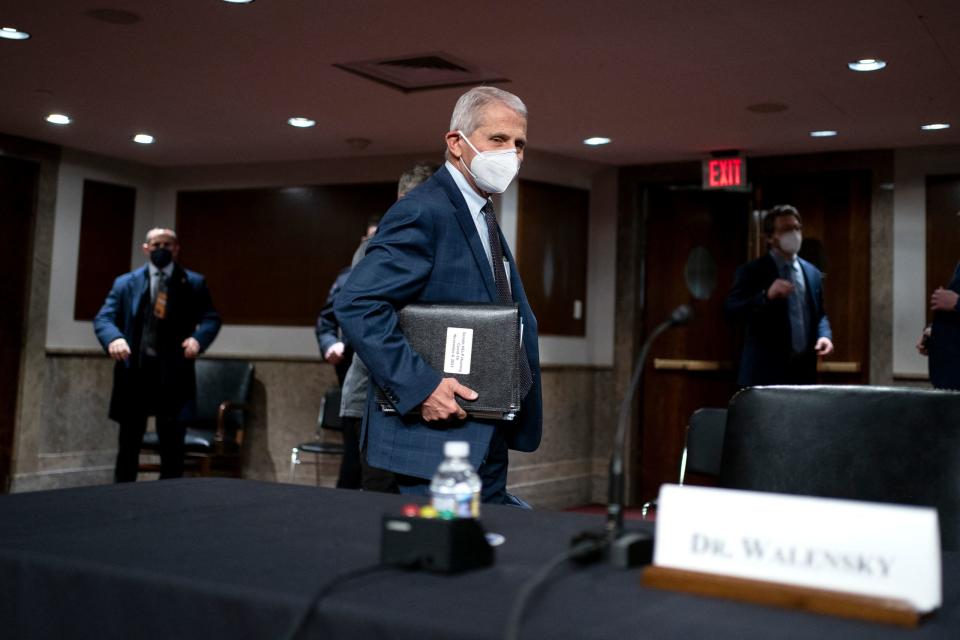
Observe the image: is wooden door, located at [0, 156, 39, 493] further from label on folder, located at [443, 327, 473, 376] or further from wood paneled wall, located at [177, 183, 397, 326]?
label on folder, located at [443, 327, 473, 376]

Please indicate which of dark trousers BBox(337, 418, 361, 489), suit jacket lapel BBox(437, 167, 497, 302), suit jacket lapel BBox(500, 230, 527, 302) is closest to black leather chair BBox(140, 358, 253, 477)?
dark trousers BBox(337, 418, 361, 489)

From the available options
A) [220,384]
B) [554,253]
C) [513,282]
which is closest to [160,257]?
[220,384]

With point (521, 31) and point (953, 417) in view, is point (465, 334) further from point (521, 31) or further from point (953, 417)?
point (521, 31)

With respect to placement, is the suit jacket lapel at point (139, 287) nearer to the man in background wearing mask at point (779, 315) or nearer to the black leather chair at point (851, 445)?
the man in background wearing mask at point (779, 315)

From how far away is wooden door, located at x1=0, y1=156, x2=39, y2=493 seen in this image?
7.07 metres

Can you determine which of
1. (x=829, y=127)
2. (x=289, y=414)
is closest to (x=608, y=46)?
(x=829, y=127)

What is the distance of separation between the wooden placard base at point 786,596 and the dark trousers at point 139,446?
510cm

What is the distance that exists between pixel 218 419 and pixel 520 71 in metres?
3.34

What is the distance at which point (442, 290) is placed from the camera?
88.9 inches

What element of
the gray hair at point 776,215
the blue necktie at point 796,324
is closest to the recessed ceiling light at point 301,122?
the gray hair at point 776,215

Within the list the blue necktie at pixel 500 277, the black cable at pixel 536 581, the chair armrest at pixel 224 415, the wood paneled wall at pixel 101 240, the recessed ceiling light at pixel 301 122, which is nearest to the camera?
the black cable at pixel 536 581

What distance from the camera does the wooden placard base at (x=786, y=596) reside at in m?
0.96

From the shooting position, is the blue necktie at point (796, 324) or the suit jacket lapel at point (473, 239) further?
the blue necktie at point (796, 324)

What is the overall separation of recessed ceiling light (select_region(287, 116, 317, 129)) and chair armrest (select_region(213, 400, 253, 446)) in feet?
6.29
